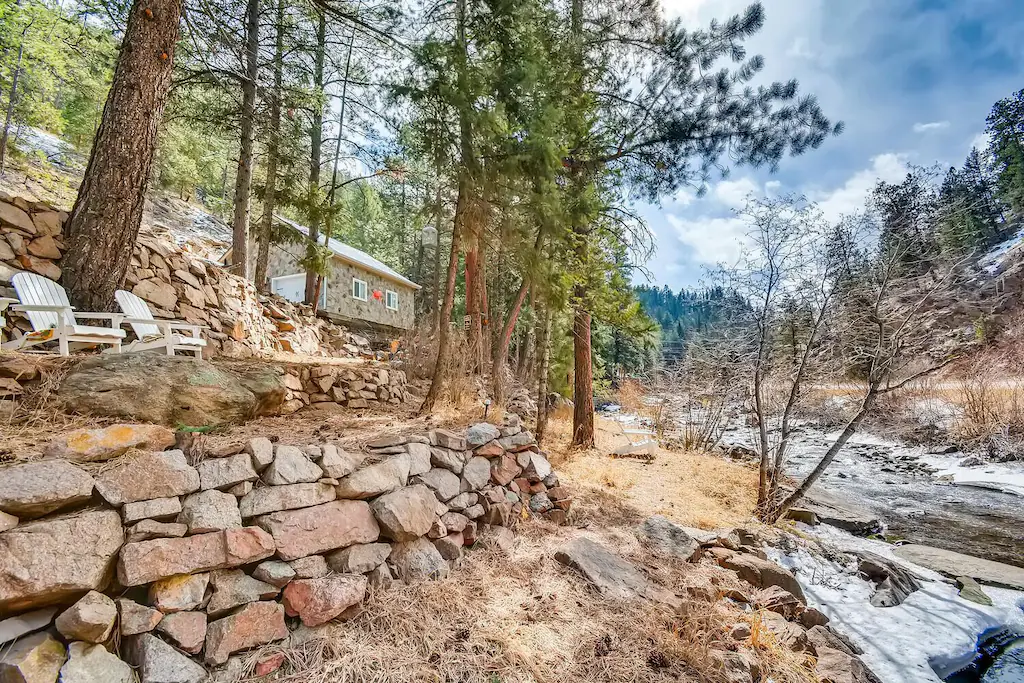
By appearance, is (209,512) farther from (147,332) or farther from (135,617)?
(147,332)

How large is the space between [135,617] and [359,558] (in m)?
0.88

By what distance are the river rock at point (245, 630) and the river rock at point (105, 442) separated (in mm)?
794

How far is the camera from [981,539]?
4895 millimetres

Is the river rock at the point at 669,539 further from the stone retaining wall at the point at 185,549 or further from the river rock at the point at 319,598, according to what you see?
the river rock at the point at 319,598

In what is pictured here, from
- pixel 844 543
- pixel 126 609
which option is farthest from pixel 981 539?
pixel 126 609

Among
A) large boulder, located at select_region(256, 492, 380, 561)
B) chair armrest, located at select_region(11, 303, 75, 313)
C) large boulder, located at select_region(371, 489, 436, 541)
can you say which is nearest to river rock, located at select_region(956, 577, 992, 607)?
large boulder, located at select_region(371, 489, 436, 541)

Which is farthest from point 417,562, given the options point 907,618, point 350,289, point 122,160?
point 350,289

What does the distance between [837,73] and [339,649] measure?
810 centimetres

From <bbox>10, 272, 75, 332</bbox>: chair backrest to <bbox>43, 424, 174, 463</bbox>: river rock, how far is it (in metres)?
1.84

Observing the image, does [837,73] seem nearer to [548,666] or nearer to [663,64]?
[663,64]

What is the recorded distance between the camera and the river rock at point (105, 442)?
1641mm

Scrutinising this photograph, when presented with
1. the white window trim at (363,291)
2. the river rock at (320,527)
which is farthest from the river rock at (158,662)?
the white window trim at (363,291)

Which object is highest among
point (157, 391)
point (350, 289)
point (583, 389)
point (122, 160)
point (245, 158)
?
point (245, 158)

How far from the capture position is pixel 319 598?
76.2 inches
